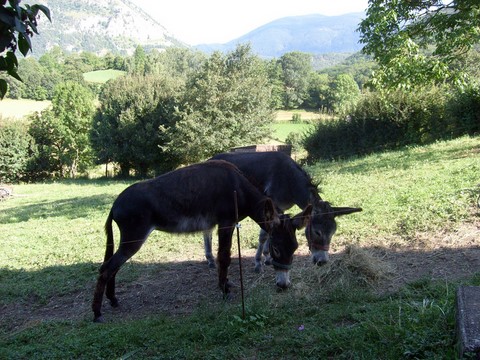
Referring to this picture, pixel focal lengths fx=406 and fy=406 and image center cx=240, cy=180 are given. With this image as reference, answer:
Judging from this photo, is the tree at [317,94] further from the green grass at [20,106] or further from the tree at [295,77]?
the green grass at [20,106]

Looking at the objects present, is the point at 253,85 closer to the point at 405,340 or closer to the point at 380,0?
the point at 380,0

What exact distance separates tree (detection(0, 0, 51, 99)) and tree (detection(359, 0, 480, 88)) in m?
11.2

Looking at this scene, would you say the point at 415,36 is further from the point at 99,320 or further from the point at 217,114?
the point at 217,114

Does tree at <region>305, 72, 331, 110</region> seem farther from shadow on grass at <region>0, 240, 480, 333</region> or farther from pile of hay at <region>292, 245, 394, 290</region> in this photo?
pile of hay at <region>292, 245, 394, 290</region>

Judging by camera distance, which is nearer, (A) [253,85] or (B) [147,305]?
(B) [147,305]

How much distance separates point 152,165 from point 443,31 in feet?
82.5

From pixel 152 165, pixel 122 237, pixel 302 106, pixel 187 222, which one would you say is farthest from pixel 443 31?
pixel 302 106

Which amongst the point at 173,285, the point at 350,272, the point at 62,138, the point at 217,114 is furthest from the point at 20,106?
the point at 350,272

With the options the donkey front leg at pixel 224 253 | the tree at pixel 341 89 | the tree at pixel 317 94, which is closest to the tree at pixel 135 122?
the donkey front leg at pixel 224 253

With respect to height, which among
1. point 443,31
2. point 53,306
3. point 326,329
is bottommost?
point 53,306

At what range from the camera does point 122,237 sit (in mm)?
5379

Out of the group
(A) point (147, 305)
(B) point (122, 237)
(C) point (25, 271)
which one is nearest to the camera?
(B) point (122, 237)

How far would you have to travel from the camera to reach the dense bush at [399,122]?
19.7m

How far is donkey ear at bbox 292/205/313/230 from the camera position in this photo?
5223 millimetres
